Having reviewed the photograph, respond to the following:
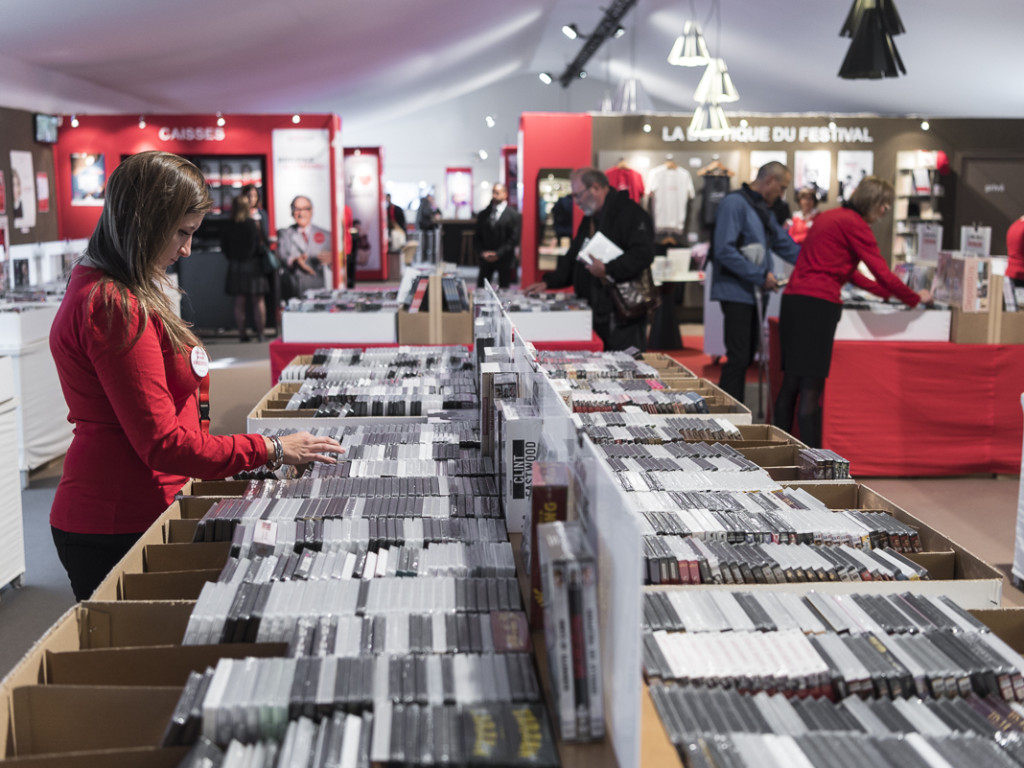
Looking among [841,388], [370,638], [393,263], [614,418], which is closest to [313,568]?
[370,638]

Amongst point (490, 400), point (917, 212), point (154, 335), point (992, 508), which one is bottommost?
point (992, 508)

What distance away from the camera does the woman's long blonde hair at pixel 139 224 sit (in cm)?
191

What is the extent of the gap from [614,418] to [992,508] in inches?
108

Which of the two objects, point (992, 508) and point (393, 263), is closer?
point (992, 508)

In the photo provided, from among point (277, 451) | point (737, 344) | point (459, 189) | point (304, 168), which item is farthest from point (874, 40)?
point (459, 189)

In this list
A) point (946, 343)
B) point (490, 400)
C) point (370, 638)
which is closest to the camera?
point (370, 638)

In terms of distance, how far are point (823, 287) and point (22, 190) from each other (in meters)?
9.73

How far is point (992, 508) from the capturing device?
5.03 meters

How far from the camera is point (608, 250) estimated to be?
217 inches

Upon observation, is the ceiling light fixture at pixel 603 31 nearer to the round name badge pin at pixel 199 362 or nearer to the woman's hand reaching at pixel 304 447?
the woman's hand reaching at pixel 304 447

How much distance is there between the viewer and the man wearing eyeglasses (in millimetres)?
11523

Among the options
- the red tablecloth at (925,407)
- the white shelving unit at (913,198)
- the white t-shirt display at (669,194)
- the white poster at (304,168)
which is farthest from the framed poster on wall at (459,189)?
the red tablecloth at (925,407)

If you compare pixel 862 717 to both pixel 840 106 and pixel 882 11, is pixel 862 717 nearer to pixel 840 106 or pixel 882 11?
pixel 882 11

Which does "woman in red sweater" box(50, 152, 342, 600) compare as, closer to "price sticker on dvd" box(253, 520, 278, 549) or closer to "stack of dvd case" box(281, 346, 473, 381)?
"price sticker on dvd" box(253, 520, 278, 549)
